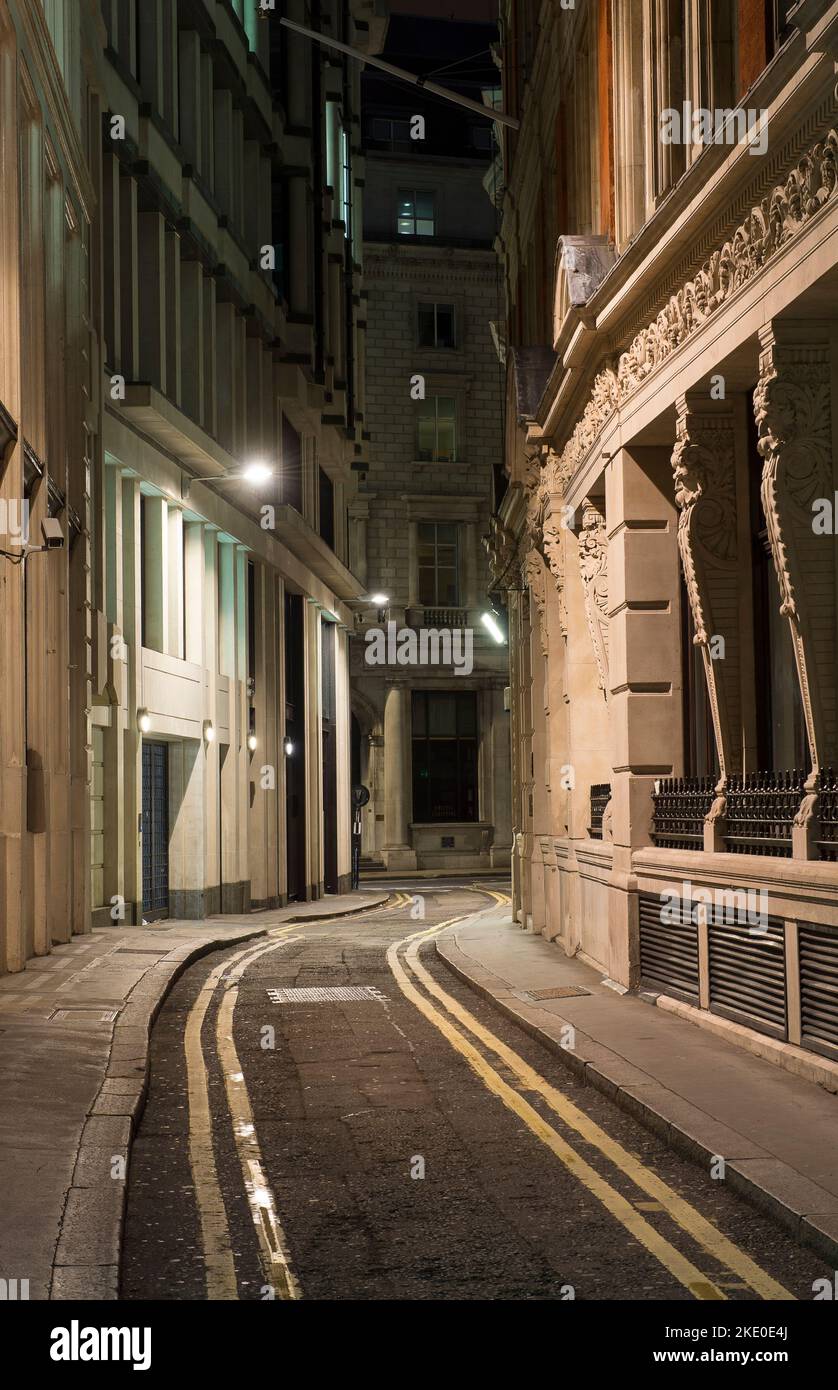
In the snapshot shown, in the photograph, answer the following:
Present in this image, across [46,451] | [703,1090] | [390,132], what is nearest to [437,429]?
[390,132]

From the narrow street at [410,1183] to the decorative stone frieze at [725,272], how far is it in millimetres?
6274

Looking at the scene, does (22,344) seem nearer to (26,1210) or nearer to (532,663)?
(532,663)

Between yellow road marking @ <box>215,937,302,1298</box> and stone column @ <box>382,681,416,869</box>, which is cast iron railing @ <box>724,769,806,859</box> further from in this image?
stone column @ <box>382,681,416,869</box>

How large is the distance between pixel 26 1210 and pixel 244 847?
80.0ft

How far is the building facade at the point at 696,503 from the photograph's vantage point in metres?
11.2

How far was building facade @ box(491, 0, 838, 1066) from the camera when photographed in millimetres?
11172

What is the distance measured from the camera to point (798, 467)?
11.9 meters

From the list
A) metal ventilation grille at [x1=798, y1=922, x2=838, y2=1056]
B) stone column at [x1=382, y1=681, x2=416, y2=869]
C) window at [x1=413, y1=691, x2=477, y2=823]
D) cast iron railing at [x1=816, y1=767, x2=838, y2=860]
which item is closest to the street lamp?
cast iron railing at [x1=816, y1=767, x2=838, y2=860]

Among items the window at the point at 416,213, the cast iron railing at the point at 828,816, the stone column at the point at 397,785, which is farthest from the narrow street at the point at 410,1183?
the window at the point at 416,213

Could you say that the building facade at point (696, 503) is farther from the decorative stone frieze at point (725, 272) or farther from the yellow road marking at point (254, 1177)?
the yellow road marking at point (254, 1177)

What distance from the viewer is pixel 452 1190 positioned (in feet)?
26.4

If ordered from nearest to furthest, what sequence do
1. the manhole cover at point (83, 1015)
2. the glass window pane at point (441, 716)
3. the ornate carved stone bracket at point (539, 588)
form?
the manhole cover at point (83, 1015)
the ornate carved stone bracket at point (539, 588)
the glass window pane at point (441, 716)
